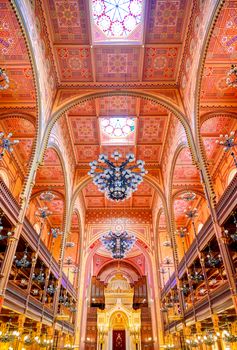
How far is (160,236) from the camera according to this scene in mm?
21578

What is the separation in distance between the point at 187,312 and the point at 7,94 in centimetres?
1410

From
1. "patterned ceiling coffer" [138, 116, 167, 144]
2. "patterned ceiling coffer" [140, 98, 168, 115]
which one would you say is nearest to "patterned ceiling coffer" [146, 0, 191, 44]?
"patterned ceiling coffer" [140, 98, 168, 115]

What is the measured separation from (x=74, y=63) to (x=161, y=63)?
13.7ft

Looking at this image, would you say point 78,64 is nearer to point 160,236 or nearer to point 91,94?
point 91,94

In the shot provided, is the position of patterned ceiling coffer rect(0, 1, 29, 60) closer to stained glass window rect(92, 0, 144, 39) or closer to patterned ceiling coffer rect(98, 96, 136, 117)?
stained glass window rect(92, 0, 144, 39)

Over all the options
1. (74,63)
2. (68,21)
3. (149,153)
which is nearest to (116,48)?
(74,63)

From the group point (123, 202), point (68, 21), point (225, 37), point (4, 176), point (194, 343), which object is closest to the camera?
point (225, 37)

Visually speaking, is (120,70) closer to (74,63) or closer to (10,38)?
(74,63)

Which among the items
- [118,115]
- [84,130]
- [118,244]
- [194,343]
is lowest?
[194,343]

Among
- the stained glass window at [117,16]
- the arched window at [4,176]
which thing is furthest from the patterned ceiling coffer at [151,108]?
the arched window at [4,176]

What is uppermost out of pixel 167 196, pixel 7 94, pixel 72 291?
pixel 7 94

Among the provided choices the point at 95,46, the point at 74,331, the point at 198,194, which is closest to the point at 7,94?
the point at 95,46

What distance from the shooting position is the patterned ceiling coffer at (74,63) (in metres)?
11.3

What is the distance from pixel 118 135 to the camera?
1598cm
